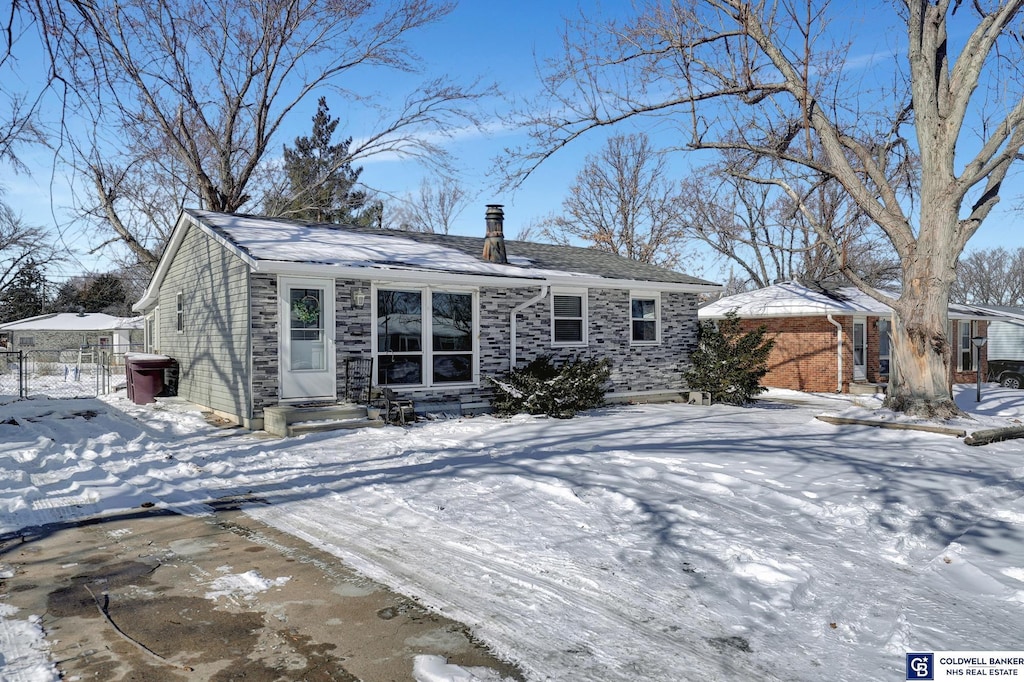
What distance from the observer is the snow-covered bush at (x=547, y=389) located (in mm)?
12875

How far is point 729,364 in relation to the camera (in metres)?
16.2

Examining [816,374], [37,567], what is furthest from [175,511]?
[816,374]

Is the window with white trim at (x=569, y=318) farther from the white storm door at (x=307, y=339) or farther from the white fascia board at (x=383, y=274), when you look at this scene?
the white storm door at (x=307, y=339)

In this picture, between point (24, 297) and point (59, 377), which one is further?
point (24, 297)

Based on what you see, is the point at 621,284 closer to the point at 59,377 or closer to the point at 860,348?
the point at 860,348

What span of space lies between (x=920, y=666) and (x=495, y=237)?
12.7m

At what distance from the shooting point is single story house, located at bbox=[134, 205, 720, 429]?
11789 mm

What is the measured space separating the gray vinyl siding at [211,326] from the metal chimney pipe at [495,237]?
5352mm

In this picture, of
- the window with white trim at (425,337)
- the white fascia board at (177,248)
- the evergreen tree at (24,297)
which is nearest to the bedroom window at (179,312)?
the white fascia board at (177,248)

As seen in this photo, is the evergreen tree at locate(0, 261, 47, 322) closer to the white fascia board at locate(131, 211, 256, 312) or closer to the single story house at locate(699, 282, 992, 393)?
the white fascia board at locate(131, 211, 256, 312)

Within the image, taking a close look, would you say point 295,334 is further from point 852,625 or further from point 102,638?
point 852,625

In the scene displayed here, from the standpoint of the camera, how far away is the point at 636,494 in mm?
6852

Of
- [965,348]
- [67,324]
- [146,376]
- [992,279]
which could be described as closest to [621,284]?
[146,376]

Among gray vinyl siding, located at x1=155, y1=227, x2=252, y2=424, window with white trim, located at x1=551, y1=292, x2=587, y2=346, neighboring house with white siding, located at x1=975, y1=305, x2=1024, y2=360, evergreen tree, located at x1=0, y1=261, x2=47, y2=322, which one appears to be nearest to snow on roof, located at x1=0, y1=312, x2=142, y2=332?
evergreen tree, located at x1=0, y1=261, x2=47, y2=322
